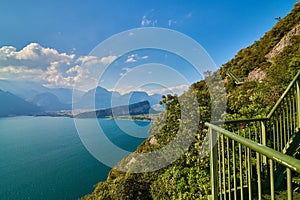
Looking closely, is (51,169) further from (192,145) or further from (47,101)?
(47,101)

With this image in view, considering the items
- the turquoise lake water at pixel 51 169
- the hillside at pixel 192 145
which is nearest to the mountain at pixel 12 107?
the turquoise lake water at pixel 51 169

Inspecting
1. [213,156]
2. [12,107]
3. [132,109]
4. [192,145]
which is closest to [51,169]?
[132,109]

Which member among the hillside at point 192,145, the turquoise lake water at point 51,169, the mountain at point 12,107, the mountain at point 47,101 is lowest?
the turquoise lake water at point 51,169

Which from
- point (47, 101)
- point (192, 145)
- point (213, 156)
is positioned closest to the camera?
point (213, 156)

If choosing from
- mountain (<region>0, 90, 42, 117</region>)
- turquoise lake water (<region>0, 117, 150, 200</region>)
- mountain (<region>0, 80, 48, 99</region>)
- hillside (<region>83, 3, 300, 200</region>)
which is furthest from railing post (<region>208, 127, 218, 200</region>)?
mountain (<region>0, 80, 48, 99</region>)

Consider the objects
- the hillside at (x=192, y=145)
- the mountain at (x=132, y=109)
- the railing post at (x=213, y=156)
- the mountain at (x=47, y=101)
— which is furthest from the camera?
the mountain at (x=47, y=101)

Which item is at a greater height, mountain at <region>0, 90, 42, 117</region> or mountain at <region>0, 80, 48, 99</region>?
mountain at <region>0, 80, 48, 99</region>

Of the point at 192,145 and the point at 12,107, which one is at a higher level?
the point at 12,107

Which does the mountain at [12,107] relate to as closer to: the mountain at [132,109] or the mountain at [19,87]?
the mountain at [19,87]

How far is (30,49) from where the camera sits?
40.5 meters

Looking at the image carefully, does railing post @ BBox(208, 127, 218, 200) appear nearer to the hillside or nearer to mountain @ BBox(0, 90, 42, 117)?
the hillside

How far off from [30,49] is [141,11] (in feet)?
129

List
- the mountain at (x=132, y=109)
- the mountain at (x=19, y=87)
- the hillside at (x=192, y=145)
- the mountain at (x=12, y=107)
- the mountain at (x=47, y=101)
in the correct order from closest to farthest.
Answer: the hillside at (x=192, y=145) → the mountain at (x=132, y=109) → the mountain at (x=12, y=107) → the mountain at (x=47, y=101) → the mountain at (x=19, y=87)

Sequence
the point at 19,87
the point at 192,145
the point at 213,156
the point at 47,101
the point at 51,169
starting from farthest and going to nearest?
the point at 19,87, the point at 47,101, the point at 51,169, the point at 192,145, the point at 213,156
